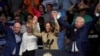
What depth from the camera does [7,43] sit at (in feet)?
47.9

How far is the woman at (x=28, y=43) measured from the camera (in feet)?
46.5

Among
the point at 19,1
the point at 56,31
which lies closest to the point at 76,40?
the point at 56,31

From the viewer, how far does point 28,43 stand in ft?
46.9

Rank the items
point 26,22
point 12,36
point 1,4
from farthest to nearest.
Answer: point 1,4 < point 26,22 < point 12,36

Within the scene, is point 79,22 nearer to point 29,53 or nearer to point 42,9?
point 29,53

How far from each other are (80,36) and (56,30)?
833 mm

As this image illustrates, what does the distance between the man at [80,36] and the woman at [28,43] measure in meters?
1.12

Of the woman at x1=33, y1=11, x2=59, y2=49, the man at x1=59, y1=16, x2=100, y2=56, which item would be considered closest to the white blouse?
the woman at x1=33, y1=11, x2=59, y2=49

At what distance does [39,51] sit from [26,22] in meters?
2.12

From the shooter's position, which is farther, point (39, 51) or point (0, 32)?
point (0, 32)

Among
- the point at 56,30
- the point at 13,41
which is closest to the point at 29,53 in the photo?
the point at 13,41

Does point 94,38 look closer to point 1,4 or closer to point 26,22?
point 26,22

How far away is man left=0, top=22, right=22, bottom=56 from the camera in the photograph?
14.5 m

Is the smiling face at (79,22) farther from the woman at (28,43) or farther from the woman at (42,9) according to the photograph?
the woman at (42,9)
